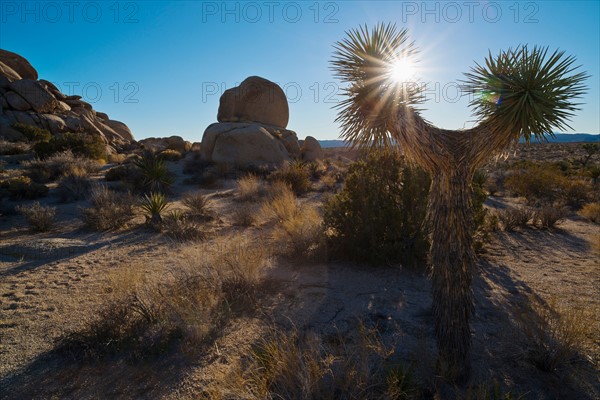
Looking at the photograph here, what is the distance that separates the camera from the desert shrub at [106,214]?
7.15 meters

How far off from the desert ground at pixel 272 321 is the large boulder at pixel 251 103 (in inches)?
775

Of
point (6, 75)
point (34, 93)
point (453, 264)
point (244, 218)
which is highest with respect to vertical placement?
point (6, 75)

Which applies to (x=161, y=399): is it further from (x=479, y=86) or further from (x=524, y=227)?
(x=524, y=227)

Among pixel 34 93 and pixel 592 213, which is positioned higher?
pixel 34 93

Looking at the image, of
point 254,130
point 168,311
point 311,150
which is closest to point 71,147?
point 254,130

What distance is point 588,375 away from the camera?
2.74m

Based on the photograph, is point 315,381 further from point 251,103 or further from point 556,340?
point 251,103

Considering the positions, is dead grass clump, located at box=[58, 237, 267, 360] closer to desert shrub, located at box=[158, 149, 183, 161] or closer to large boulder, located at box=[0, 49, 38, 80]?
desert shrub, located at box=[158, 149, 183, 161]

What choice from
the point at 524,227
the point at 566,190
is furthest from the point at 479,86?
the point at 566,190

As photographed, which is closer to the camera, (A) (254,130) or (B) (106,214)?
(B) (106,214)

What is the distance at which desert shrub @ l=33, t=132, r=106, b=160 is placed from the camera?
15.6 metres

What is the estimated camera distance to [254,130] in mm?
19484

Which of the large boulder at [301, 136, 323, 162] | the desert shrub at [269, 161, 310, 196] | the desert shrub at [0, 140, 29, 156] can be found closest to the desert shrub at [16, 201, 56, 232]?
the desert shrub at [269, 161, 310, 196]

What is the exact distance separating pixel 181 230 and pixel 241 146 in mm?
12671
